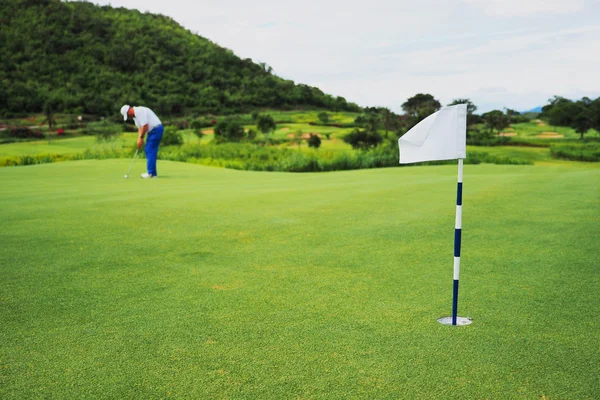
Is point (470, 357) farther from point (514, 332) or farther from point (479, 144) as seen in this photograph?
point (479, 144)

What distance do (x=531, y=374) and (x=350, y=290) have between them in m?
2.12

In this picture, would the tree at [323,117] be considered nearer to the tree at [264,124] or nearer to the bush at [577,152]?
the tree at [264,124]

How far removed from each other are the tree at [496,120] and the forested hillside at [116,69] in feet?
110

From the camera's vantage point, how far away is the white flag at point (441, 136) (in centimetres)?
418

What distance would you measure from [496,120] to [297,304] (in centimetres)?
4886

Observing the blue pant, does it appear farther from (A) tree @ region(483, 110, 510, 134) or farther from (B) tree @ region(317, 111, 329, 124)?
(B) tree @ region(317, 111, 329, 124)

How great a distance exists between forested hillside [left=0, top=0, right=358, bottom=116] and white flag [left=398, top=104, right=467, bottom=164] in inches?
2398

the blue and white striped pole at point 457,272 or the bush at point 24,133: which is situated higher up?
the bush at point 24,133

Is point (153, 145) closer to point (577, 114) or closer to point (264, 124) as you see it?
point (264, 124)

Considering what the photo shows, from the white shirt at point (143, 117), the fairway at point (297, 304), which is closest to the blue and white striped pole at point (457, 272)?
the fairway at point (297, 304)

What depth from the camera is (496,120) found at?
1946 inches

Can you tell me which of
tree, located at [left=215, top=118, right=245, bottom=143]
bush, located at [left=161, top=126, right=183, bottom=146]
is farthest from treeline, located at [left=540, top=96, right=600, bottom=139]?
bush, located at [left=161, top=126, right=183, bottom=146]

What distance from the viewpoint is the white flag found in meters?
4.18

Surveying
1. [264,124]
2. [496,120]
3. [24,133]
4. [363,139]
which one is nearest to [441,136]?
[363,139]
